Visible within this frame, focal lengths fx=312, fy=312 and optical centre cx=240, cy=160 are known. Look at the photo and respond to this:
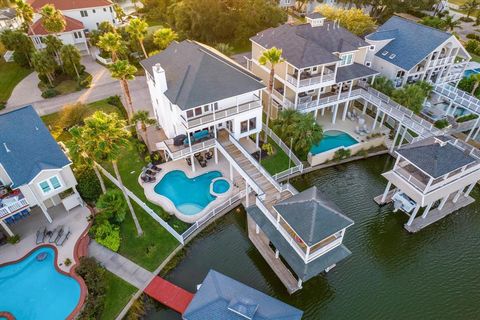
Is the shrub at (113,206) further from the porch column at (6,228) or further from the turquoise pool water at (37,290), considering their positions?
the porch column at (6,228)

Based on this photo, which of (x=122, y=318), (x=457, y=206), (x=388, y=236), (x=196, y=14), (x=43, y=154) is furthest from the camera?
(x=196, y=14)

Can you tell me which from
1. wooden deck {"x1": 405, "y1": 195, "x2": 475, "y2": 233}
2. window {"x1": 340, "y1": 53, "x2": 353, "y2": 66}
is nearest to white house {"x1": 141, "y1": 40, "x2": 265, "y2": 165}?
window {"x1": 340, "y1": 53, "x2": 353, "y2": 66}

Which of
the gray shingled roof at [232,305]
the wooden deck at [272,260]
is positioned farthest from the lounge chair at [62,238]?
the wooden deck at [272,260]

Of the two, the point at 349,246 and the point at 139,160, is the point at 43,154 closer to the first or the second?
the point at 139,160

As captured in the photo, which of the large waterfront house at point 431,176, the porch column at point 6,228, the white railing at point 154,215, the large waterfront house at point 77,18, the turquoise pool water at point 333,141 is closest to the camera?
the porch column at point 6,228

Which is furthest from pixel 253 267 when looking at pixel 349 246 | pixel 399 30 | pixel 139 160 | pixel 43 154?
pixel 399 30

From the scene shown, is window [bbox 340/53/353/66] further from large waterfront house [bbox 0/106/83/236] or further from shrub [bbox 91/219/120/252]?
large waterfront house [bbox 0/106/83/236]
